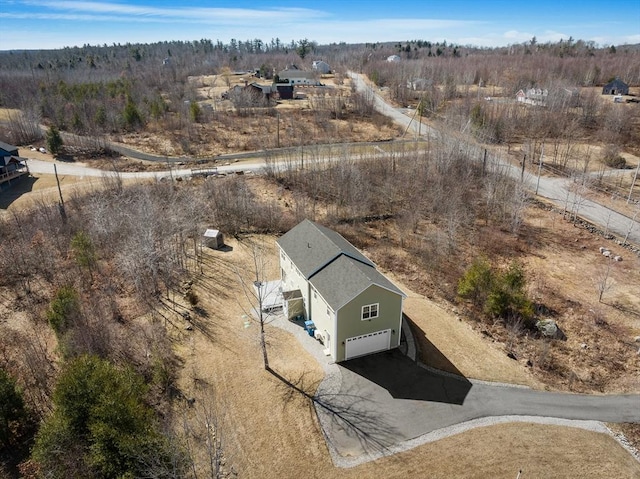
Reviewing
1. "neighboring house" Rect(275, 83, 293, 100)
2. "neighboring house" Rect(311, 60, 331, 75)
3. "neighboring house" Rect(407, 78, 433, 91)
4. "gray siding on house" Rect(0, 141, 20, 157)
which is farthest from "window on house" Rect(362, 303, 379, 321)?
"neighboring house" Rect(311, 60, 331, 75)

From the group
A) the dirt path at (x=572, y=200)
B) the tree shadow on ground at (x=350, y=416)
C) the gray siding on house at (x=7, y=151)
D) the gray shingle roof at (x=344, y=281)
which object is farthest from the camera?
the gray siding on house at (x=7, y=151)

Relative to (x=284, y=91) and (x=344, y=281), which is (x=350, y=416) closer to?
(x=344, y=281)

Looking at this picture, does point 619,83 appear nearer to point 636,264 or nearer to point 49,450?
point 636,264

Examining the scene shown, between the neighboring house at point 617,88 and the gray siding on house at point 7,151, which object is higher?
the neighboring house at point 617,88

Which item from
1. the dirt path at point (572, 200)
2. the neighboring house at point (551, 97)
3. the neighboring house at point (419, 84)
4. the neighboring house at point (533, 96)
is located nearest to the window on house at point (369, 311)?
the dirt path at point (572, 200)

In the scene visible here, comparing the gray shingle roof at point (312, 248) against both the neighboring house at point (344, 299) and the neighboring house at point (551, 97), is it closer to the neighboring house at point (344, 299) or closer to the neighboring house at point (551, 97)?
the neighboring house at point (344, 299)

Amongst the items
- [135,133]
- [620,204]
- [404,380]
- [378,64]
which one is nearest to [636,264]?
[620,204]
